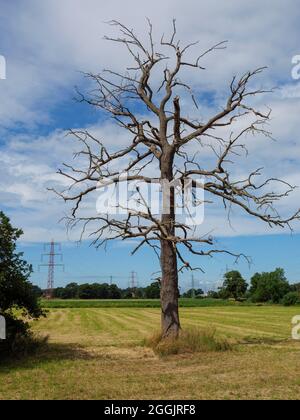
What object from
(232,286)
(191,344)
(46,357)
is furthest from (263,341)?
(232,286)

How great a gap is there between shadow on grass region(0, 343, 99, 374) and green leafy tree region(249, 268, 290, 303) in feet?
378

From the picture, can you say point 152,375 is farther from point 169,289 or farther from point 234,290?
point 234,290

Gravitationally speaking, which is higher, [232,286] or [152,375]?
[232,286]

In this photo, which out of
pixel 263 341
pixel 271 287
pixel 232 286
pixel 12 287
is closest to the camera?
pixel 12 287

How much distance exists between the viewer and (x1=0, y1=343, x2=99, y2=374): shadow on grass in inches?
534

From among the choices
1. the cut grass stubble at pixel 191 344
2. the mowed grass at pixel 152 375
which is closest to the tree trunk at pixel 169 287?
the cut grass stubble at pixel 191 344

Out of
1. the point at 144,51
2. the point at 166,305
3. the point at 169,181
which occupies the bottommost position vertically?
the point at 166,305

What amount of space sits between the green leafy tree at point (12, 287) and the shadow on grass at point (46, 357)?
765mm

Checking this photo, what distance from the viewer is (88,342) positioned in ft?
66.6

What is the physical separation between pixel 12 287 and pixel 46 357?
2.32 meters

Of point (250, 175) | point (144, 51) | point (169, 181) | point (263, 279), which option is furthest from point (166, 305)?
point (263, 279)

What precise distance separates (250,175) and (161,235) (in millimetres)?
4089

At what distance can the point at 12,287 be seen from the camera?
1482 cm

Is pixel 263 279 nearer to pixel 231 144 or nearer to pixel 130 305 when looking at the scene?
pixel 130 305
